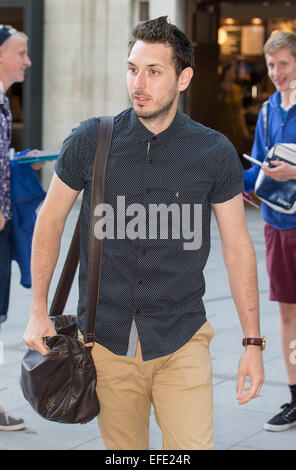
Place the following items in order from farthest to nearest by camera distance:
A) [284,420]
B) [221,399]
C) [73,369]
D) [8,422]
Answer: [221,399]
[284,420]
[8,422]
[73,369]

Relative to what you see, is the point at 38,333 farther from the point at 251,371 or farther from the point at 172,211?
the point at 251,371

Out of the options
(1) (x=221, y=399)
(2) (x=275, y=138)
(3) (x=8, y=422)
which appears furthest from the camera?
(1) (x=221, y=399)

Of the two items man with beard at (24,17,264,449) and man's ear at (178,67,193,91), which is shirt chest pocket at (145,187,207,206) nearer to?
man with beard at (24,17,264,449)

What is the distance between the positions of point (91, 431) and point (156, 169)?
2.17m

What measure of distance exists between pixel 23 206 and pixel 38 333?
2.07 meters

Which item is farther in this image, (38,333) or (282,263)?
(282,263)

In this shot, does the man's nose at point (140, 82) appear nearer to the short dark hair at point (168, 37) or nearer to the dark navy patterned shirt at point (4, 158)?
the short dark hair at point (168, 37)

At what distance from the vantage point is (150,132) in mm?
3277

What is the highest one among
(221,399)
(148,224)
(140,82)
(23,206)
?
(140,82)

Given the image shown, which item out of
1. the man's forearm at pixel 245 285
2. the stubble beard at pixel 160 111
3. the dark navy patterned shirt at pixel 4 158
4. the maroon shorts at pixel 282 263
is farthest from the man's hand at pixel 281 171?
the stubble beard at pixel 160 111

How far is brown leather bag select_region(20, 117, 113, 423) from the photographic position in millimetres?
3148

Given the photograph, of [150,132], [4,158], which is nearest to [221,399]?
[4,158]

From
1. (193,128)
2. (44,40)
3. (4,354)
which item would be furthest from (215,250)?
(193,128)

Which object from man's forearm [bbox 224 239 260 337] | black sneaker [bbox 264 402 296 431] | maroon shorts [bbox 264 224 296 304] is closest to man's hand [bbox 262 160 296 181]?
maroon shorts [bbox 264 224 296 304]
